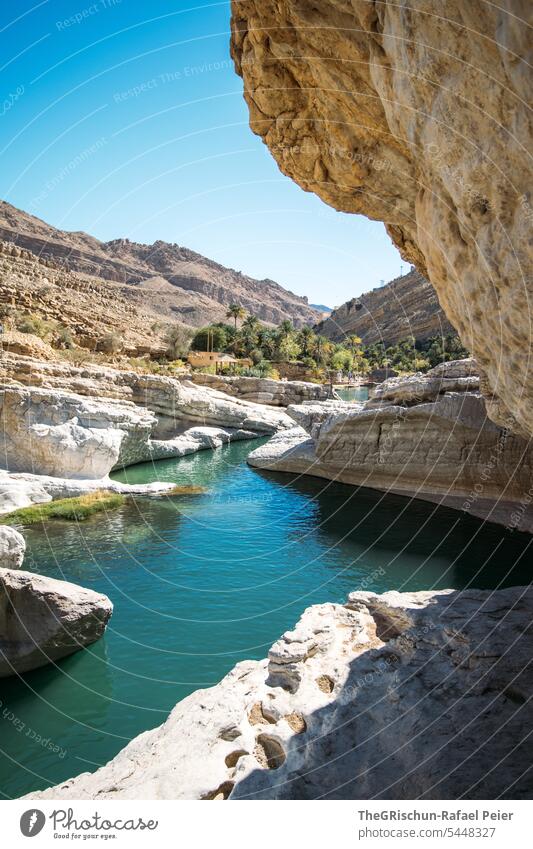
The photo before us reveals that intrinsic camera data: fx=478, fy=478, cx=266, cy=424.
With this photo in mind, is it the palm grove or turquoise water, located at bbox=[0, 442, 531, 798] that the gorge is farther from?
the palm grove

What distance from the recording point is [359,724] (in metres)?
4.77

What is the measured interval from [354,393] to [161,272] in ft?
293

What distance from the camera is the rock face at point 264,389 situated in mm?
38969

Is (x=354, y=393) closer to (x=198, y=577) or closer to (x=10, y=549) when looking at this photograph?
(x=198, y=577)

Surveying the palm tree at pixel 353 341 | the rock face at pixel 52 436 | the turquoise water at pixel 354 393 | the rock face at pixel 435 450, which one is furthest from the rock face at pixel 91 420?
the palm tree at pixel 353 341

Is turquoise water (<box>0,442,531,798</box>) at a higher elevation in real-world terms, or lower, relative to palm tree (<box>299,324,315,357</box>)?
lower

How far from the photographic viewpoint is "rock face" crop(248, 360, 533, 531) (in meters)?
15.4

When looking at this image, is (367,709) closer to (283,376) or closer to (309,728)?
(309,728)

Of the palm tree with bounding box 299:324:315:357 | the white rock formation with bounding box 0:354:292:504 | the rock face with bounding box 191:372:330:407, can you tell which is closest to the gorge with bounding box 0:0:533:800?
the white rock formation with bounding box 0:354:292:504

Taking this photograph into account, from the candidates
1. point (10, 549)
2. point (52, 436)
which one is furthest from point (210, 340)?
point (10, 549)

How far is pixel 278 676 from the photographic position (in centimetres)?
579

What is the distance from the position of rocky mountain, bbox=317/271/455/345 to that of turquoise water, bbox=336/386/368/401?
23.5m

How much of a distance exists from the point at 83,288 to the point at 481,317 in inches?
2806
